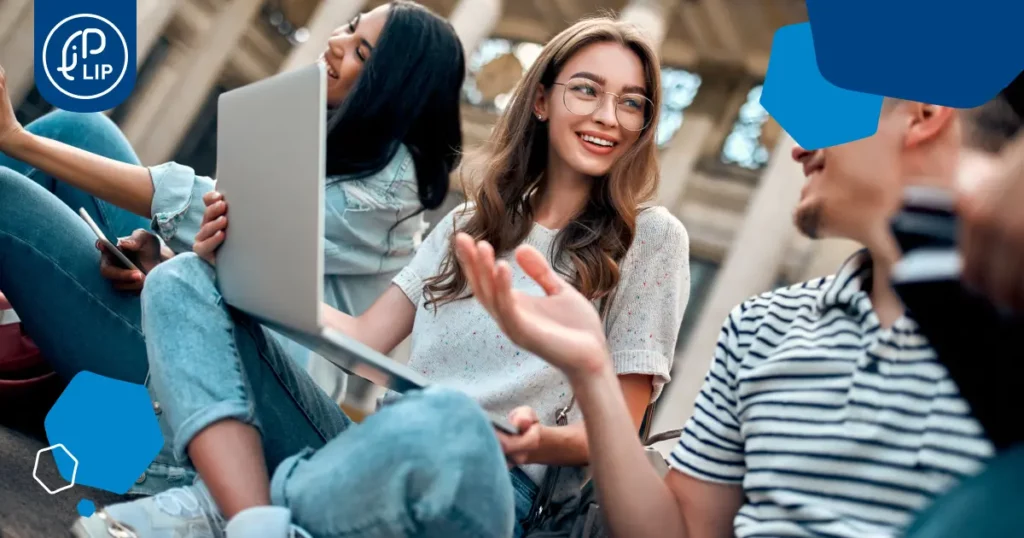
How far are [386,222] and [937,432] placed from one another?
1459mm

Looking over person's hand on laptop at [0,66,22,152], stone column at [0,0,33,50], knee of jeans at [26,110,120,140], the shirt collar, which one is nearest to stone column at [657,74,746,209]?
stone column at [0,0,33,50]

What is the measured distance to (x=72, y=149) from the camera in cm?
→ 194

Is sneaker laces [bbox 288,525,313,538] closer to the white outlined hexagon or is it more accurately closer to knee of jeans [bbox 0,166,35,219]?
the white outlined hexagon

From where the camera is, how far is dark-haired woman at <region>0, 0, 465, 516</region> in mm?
1775

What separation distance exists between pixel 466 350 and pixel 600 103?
0.51 m

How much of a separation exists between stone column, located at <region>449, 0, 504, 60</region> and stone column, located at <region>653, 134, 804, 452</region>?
2583 millimetres

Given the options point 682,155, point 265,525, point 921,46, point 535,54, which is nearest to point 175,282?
point 265,525

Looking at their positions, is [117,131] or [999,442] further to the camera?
[117,131]

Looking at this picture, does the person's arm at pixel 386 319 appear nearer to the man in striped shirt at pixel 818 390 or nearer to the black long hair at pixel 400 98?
the black long hair at pixel 400 98

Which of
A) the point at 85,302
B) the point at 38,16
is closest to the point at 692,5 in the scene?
the point at 38,16

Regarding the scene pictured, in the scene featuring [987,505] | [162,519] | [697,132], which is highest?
[697,132]

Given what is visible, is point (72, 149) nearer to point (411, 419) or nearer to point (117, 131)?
point (117, 131)

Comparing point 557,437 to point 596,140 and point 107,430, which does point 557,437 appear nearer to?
point 596,140

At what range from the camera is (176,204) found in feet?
6.55
